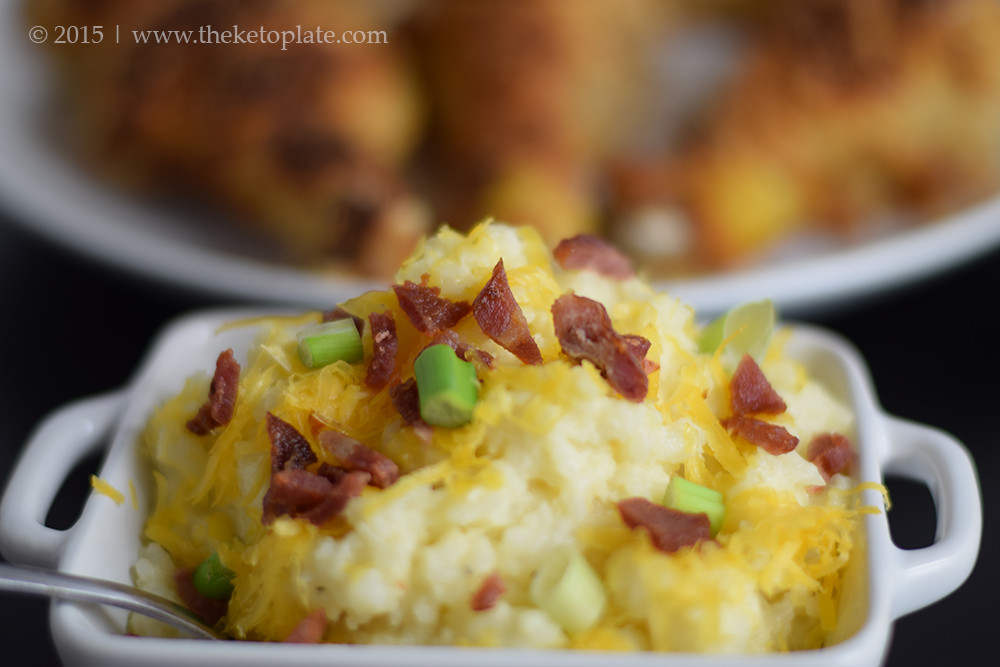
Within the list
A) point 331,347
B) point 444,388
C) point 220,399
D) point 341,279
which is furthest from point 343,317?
point 341,279


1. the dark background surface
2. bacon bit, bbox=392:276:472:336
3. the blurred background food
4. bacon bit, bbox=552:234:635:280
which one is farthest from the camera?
the blurred background food

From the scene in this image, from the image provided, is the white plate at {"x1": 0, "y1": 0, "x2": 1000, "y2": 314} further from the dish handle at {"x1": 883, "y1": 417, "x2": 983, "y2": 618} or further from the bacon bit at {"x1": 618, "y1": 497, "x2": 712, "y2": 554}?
the bacon bit at {"x1": 618, "y1": 497, "x2": 712, "y2": 554}

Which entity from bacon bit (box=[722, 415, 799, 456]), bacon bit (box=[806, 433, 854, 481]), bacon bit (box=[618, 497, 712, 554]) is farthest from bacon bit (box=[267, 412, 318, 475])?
bacon bit (box=[806, 433, 854, 481])

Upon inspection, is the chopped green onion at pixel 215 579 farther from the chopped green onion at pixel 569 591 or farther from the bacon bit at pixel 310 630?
the chopped green onion at pixel 569 591

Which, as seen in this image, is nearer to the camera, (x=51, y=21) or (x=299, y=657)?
(x=299, y=657)

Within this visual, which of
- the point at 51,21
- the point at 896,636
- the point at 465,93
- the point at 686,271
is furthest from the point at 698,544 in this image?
the point at 51,21

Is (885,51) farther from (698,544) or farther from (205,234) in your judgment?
(698,544)

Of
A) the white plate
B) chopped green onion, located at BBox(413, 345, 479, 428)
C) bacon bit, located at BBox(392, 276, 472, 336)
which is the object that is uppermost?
the white plate

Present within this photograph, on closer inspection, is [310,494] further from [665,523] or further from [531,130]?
[531,130]
